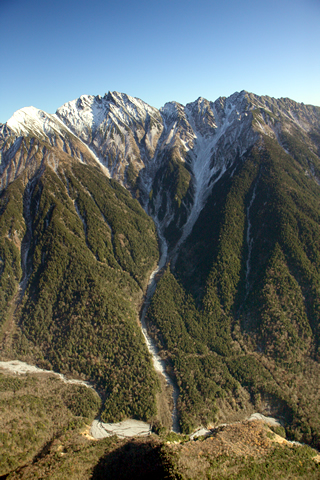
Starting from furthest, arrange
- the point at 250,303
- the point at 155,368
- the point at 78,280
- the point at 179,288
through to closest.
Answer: the point at 179,288
the point at 78,280
the point at 250,303
the point at 155,368

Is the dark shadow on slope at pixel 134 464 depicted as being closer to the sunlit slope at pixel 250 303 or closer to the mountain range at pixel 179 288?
the mountain range at pixel 179 288

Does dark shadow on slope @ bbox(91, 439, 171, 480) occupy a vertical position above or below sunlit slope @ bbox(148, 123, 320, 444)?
below

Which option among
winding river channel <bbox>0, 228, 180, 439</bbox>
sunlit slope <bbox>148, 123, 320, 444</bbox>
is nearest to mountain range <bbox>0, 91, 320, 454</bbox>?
sunlit slope <bbox>148, 123, 320, 444</bbox>

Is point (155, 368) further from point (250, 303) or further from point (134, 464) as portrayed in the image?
point (250, 303)

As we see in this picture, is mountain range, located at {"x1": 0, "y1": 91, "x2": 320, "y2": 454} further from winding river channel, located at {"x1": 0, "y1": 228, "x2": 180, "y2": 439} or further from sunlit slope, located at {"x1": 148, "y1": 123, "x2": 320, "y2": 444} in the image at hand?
winding river channel, located at {"x1": 0, "y1": 228, "x2": 180, "y2": 439}

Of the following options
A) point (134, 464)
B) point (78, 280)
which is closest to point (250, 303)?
point (134, 464)

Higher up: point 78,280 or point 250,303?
point 78,280

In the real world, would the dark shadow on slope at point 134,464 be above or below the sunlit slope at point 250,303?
below

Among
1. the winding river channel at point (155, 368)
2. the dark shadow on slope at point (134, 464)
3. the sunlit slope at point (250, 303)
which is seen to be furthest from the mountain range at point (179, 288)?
the dark shadow on slope at point (134, 464)

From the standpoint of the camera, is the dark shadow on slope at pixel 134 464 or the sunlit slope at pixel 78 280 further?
the sunlit slope at pixel 78 280
